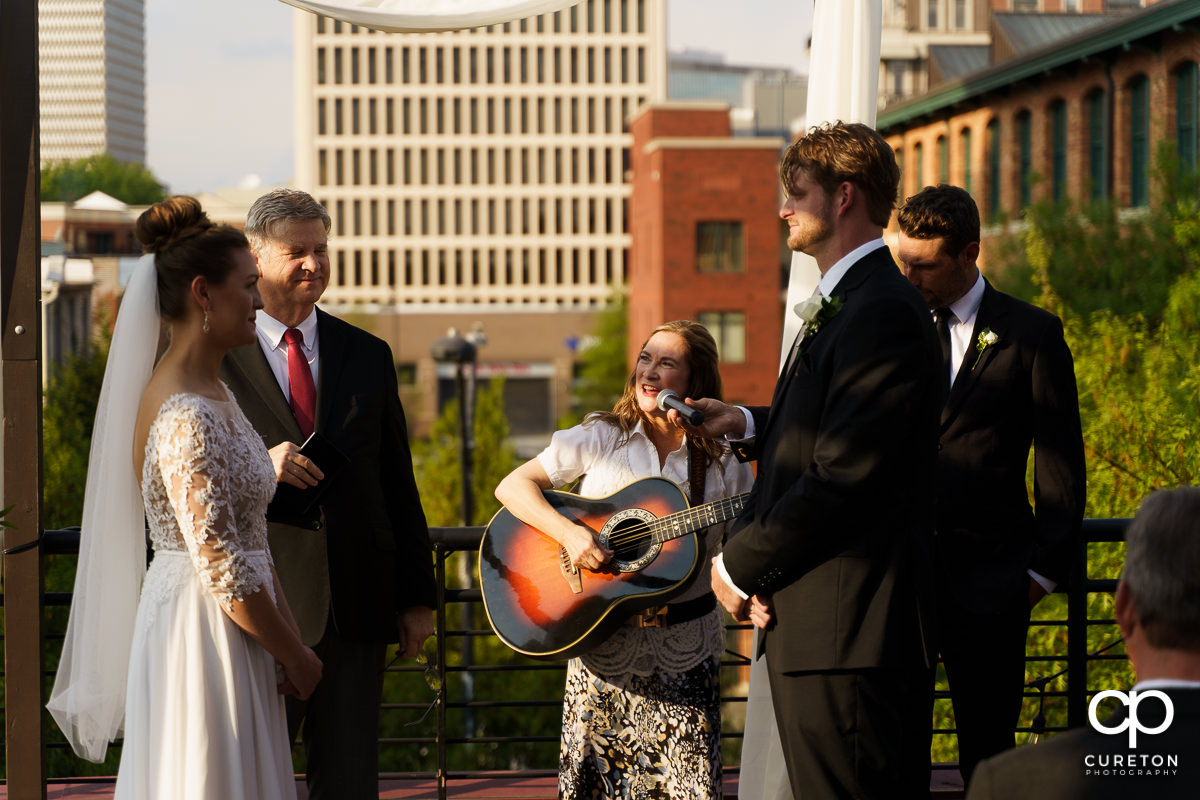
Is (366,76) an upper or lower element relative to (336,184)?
upper

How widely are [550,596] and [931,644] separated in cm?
134

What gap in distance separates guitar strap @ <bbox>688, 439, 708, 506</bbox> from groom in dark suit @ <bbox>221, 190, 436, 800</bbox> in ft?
2.77

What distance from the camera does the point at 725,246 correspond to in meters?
56.2

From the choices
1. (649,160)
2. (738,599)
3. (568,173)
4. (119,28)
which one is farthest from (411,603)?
(568,173)

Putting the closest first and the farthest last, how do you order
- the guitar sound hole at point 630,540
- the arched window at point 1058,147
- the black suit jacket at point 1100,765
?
the black suit jacket at point 1100,765 < the guitar sound hole at point 630,540 < the arched window at point 1058,147

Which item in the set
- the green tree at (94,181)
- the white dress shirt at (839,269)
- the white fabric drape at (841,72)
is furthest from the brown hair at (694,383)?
the green tree at (94,181)

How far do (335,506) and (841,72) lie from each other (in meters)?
2.28

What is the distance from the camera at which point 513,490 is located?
4.12 m

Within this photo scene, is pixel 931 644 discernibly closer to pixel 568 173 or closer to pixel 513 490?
Result: pixel 513 490

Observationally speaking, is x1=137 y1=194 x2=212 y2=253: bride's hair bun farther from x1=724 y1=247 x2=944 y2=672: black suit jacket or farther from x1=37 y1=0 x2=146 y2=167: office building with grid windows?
x1=724 y1=247 x2=944 y2=672: black suit jacket

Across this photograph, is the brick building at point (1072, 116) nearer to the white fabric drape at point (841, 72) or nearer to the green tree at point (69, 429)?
the green tree at point (69, 429)

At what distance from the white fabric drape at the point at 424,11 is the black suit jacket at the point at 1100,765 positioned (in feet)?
12.7

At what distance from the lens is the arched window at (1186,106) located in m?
23.8

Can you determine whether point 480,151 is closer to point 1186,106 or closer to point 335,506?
point 1186,106
